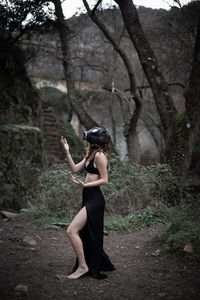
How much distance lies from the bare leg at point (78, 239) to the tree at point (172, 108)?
177 inches

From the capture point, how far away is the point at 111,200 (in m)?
7.63

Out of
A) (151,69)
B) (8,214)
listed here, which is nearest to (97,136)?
(8,214)

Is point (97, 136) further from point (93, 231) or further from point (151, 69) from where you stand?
Answer: point (151, 69)

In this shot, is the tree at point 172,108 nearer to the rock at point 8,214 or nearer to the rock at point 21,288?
the rock at point 8,214

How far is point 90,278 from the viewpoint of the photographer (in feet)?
13.4

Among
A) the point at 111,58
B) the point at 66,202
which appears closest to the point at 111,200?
the point at 66,202

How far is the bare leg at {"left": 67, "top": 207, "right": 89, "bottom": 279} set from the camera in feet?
13.0

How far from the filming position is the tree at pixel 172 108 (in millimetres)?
7969

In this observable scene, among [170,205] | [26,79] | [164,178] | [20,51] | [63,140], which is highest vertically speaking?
[20,51]

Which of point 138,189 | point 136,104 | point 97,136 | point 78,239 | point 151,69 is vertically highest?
point 151,69

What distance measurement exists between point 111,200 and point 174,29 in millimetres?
9479

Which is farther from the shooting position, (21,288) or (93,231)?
(93,231)

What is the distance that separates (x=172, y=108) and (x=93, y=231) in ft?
17.7

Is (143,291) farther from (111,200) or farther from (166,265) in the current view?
(111,200)
